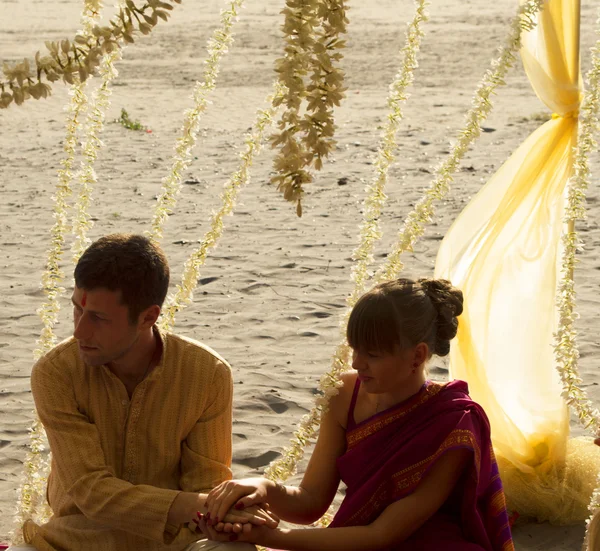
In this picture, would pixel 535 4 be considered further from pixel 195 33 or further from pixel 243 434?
pixel 195 33

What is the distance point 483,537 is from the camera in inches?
102

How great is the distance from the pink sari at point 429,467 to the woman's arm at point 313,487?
0.05m

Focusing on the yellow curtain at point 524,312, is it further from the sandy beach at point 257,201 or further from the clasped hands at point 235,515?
the clasped hands at point 235,515

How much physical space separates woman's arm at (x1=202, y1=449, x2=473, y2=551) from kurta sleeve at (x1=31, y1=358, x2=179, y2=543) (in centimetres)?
15

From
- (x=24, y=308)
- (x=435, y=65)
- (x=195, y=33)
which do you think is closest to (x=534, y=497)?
(x=24, y=308)

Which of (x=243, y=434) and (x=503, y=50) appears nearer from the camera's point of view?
(x=503, y=50)

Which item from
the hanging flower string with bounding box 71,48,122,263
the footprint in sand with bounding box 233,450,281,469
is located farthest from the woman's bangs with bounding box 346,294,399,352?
the footprint in sand with bounding box 233,450,281,469

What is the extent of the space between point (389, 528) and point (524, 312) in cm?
131

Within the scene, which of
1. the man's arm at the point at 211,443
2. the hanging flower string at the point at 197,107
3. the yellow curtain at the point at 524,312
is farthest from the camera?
the yellow curtain at the point at 524,312

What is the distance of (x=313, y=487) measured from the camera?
107 inches

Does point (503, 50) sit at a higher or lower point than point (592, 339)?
higher

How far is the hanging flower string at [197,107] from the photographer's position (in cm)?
304

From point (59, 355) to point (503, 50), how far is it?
1518mm

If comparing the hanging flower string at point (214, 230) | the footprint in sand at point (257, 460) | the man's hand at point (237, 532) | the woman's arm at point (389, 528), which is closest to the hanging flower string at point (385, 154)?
the hanging flower string at point (214, 230)
